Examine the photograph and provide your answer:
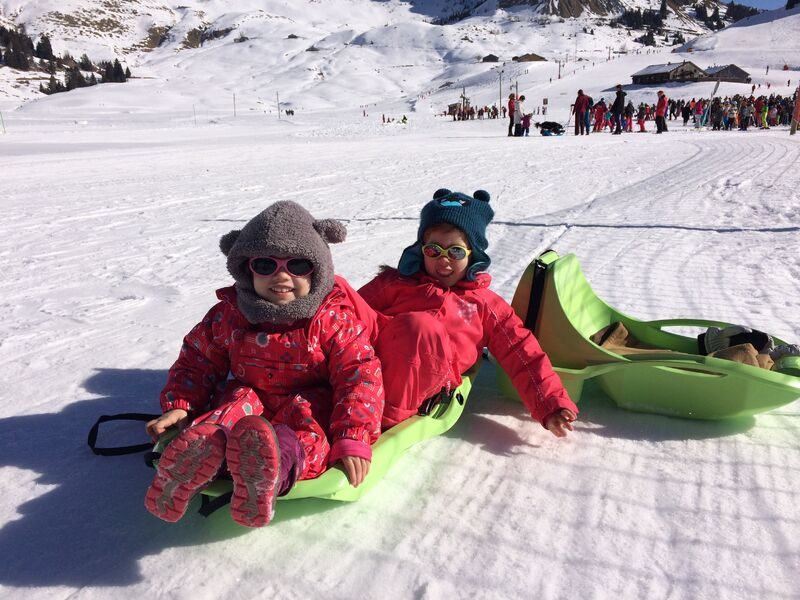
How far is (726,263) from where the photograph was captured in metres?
4.67

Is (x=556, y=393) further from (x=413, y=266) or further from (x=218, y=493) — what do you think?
(x=218, y=493)

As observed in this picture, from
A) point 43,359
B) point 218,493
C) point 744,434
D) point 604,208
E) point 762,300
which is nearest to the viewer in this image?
point 218,493

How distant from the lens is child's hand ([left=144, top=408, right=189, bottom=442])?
1.84 metres

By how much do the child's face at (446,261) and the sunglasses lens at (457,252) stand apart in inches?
Result: 0.5

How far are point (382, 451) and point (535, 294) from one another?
111cm

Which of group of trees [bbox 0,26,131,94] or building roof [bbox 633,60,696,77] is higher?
group of trees [bbox 0,26,131,94]

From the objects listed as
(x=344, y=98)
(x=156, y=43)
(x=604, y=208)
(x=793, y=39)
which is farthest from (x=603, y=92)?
(x=156, y=43)

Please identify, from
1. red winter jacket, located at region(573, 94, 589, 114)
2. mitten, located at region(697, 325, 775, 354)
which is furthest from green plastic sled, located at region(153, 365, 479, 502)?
red winter jacket, located at region(573, 94, 589, 114)

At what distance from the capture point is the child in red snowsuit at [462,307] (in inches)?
87.4

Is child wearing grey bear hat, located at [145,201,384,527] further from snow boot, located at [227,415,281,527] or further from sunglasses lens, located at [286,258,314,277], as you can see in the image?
snow boot, located at [227,415,281,527]

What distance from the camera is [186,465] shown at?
153 centimetres

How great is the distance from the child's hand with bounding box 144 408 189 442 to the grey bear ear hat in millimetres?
374

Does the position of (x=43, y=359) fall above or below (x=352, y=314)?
below

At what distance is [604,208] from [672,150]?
773 centimetres
